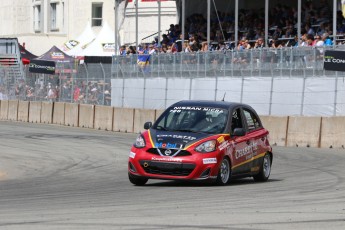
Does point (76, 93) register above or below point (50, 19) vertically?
below

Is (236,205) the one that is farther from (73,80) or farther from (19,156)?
(73,80)

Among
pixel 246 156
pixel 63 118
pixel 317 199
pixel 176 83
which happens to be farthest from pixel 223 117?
pixel 63 118

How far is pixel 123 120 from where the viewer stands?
35.9 metres

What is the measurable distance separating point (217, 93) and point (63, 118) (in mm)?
7744

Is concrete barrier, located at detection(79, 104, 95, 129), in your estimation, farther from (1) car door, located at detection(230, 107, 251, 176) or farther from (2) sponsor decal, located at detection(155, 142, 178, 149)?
(2) sponsor decal, located at detection(155, 142, 178, 149)

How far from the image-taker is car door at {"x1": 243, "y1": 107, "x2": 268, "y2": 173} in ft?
57.1

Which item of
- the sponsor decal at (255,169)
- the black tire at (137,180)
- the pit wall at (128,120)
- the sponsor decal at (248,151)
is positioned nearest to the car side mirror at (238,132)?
the sponsor decal at (248,151)

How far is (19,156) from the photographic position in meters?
23.7

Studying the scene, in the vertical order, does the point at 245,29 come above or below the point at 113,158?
above

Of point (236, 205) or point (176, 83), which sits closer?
point (236, 205)

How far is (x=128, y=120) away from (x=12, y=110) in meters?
10.3

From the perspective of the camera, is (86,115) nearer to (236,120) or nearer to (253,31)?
(253,31)

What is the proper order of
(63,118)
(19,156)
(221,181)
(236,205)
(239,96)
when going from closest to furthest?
(236,205), (221,181), (19,156), (239,96), (63,118)

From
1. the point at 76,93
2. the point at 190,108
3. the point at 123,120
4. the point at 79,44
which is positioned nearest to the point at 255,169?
the point at 190,108
